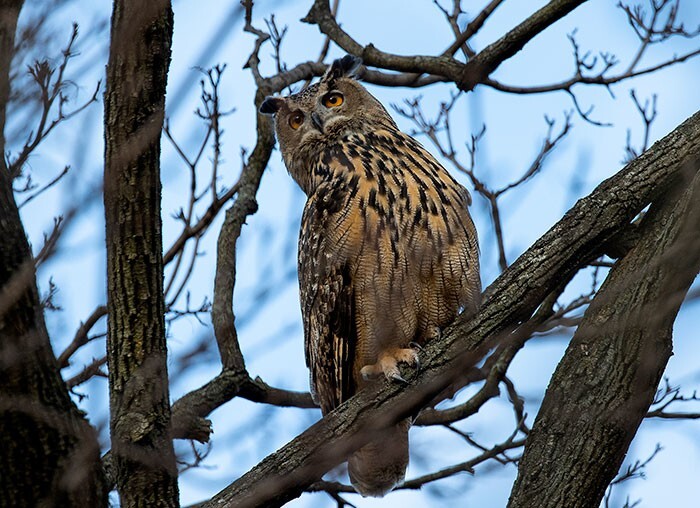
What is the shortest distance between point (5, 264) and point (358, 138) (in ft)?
8.20

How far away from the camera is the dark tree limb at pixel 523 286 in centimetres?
296

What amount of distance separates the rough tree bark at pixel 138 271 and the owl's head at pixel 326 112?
1.96 m

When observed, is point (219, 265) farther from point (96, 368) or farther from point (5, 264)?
point (5, 264)

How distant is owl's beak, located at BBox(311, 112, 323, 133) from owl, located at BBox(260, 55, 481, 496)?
219mm

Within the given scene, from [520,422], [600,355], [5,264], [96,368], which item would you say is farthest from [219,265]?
[5,264]

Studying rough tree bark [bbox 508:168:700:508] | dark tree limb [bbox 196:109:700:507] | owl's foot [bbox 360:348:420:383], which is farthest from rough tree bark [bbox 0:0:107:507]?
rough tree bark [bbox 508:168:700:508]

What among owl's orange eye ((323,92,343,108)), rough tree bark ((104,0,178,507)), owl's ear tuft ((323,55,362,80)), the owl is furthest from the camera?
owl's ear tuft ((323,55,362,80))

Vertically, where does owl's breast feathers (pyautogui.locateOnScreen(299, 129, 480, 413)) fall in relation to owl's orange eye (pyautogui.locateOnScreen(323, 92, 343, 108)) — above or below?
below

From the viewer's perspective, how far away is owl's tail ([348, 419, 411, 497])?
158 inches

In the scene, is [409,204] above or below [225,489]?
above

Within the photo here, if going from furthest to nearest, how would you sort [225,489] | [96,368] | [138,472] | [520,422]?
1. [520,422]
2. [96,368]
3. [225,489]
4. [138,472]

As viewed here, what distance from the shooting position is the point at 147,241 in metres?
2.52

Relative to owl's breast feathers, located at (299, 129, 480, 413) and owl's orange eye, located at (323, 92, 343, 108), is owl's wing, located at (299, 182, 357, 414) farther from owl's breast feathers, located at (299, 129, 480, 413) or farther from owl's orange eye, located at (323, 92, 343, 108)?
owl's orange eye, located at (323, 92, 343, 108)

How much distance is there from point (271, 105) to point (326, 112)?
1.14 ft
